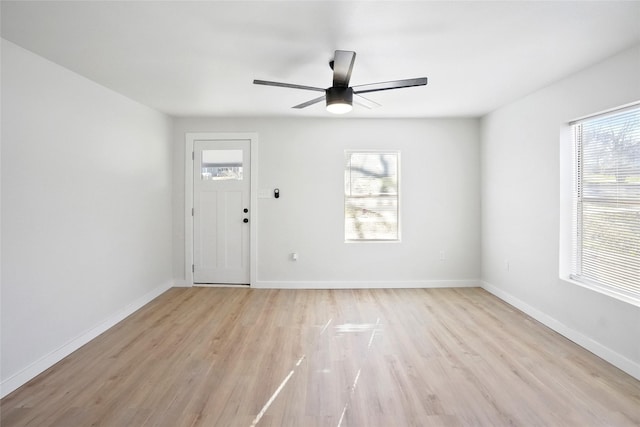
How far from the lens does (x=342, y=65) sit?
2.17 meters

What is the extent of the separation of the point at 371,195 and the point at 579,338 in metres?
2.69

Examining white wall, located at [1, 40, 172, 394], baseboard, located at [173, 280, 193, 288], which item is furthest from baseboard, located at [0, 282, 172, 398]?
baseboard, located at [173, 280, 193, 288]

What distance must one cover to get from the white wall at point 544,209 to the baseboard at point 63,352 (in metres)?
4.29

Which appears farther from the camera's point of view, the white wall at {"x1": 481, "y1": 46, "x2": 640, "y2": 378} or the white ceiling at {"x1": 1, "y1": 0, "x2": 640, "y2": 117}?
the white wall at {"x1": 481, "y1": 46, "x2": 640, "y2": 378}

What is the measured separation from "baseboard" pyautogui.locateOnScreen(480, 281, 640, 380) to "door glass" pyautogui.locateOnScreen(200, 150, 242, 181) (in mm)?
3812

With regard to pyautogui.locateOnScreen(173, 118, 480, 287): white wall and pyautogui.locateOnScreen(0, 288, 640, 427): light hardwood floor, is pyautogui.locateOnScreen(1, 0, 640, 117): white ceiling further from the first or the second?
pyautogui.locateOnScreen(0, 288, 640, 427): light hardwood floor

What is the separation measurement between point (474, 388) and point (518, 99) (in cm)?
310

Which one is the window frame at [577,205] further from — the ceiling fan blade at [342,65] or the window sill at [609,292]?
the ceiling fan blade at [342,65]

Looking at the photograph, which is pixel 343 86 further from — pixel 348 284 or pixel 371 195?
pixel 348 284

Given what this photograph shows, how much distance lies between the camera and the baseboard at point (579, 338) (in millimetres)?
2297

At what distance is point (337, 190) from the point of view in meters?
4.43

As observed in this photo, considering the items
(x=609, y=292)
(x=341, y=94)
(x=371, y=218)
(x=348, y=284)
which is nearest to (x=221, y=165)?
(x=371, y=218)

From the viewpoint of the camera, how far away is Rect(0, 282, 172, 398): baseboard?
6.87 ft

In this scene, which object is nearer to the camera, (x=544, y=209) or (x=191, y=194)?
(x=544, y=209)
